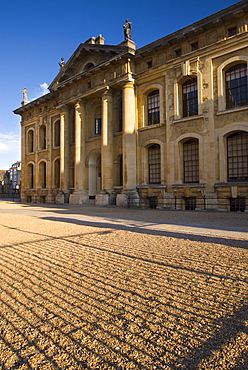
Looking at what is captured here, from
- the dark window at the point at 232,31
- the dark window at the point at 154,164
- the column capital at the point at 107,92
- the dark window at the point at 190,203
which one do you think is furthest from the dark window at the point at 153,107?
the dark window at the point at 190,203

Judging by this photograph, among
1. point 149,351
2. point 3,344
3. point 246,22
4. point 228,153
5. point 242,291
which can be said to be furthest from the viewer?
point 228,153

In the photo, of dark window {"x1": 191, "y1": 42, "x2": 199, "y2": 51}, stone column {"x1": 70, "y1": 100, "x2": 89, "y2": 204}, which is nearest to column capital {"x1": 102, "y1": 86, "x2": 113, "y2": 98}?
stone column {"x1": 70, "y1": 100, "x2": 89, "y2": 204}

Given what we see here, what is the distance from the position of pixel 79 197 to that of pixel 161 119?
1076 cm

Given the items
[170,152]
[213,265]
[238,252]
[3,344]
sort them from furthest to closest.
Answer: [170,152] → [238,252] → [213,265] → [3,344]

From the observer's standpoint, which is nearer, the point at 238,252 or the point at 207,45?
the point at 238,252

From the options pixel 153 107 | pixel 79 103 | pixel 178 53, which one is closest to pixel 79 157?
pixel 79 103

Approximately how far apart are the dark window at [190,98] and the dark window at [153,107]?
2.43 metres

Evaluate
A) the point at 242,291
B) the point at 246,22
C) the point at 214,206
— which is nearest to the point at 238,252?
the point at 242,291

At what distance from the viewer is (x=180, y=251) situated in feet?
19.5

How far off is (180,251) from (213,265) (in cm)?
117

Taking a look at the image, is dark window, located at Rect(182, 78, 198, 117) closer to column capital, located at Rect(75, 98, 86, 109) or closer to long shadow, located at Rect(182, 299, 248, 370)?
column capital, located at Rect(75, 98, 86, 109)

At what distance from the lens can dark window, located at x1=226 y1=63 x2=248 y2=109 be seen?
1789cm

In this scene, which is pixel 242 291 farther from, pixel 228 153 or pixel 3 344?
pixel 228 153

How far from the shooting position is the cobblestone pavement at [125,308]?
233 cm
